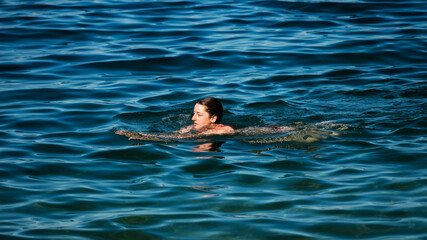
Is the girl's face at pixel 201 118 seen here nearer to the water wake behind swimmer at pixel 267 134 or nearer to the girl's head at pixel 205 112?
the girl's head at pixel 205 112

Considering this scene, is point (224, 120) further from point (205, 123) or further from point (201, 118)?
point (201, 118)

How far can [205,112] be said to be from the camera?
982 centimetres

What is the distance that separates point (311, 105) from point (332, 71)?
2.47 m

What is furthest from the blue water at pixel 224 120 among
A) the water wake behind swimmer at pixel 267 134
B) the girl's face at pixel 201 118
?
the girl's face at pixel 201 118

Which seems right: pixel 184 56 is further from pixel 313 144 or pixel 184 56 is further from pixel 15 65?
pixel 313 144

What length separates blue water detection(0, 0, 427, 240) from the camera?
21.0ft

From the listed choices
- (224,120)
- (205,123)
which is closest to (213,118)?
(205,123)

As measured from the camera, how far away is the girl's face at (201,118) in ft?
32.2

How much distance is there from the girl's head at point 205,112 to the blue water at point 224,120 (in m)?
0.54

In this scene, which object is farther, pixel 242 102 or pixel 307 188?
pixel 242 102

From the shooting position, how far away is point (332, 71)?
538 inches

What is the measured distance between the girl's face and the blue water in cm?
53

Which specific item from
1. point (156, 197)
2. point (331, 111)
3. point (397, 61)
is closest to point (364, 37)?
point (397, 61)

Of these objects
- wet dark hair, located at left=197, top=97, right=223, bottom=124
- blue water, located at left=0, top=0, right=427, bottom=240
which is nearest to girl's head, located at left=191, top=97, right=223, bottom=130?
wet dark hair, located at left=197, top=97, right=223, bottom=124
